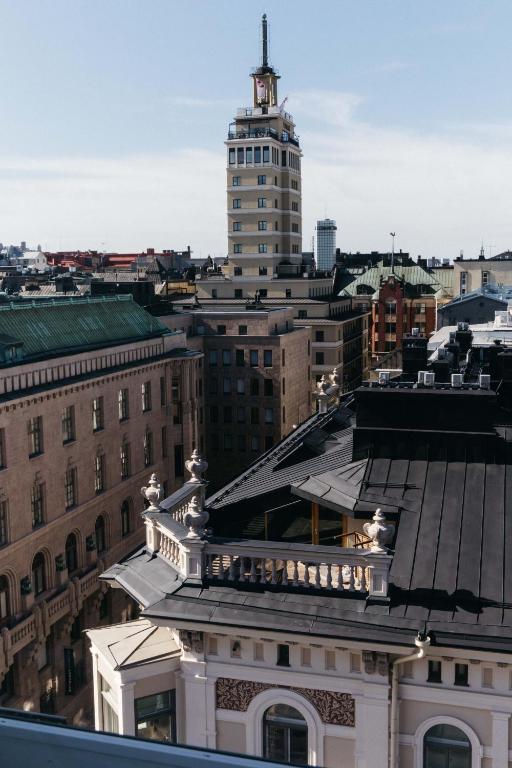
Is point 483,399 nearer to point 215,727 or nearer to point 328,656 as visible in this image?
point 328,656

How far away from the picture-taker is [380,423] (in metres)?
19.1

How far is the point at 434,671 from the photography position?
14438 mm

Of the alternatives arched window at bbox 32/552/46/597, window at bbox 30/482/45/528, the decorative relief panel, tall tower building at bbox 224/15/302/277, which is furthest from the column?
tall tower building at bbox 224/15/302/277

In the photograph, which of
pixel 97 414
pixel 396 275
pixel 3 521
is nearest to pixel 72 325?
pixel 97 414

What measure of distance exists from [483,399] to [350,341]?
98100 millimetres

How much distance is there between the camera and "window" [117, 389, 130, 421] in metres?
59.0

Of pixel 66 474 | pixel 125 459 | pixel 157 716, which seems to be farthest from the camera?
pixel 125 459

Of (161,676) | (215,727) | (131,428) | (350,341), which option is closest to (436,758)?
(215,727)

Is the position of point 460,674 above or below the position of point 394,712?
above

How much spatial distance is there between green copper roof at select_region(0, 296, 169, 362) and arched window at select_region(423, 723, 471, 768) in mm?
38203

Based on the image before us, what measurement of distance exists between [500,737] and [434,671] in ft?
4.81

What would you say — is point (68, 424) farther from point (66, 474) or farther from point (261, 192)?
point (261, 192)

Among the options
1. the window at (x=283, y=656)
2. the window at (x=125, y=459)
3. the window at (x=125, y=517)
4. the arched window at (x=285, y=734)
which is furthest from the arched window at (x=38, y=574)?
the window at (x=283, y=656)

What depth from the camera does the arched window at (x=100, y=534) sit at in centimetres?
5550
